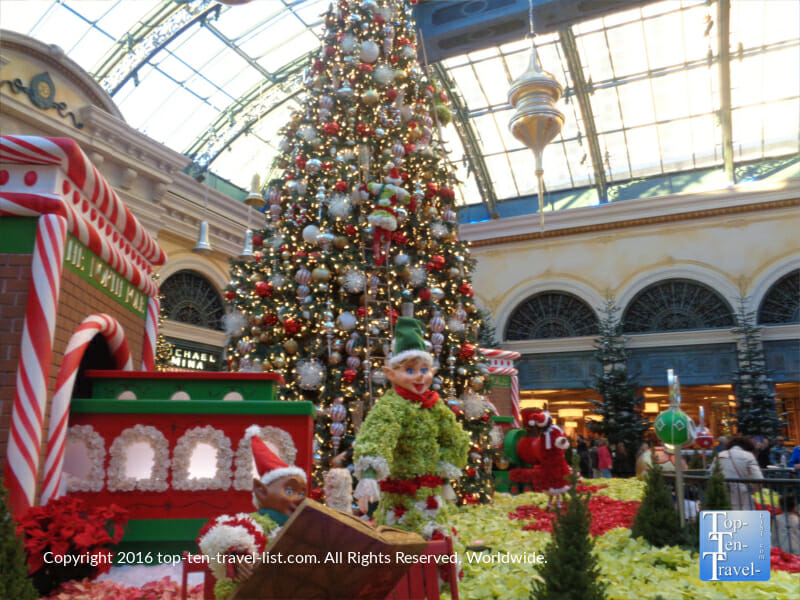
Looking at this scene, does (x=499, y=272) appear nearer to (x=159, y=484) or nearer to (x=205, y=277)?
(x=205, y=277)

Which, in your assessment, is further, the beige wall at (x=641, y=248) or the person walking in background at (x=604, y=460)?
the beige wall at (x=641, y=248)

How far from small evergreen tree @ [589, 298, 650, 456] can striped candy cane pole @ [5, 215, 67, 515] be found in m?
15.1

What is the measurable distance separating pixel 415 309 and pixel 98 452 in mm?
4475

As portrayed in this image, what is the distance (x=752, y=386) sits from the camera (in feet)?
51.9

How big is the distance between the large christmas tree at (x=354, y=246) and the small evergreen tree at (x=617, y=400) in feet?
30.8

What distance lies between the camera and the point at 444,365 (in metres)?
8.23

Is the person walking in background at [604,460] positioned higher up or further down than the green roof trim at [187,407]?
further down

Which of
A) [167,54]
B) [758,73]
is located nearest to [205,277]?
[167,54]

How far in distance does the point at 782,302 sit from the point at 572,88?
9278 millimetres

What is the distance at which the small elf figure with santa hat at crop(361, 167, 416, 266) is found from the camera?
7672 mm

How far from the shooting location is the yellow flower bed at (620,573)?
12.8 ft

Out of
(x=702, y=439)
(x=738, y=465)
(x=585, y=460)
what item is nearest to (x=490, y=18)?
(x=585, y=460)

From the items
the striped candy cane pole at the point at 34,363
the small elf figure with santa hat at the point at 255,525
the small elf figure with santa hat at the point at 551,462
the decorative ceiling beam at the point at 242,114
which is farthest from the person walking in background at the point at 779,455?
the decorative ceiling beam at the point at 242,114

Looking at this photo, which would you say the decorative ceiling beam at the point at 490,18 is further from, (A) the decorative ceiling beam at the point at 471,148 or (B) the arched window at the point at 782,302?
(B) the arched window at the point at 782,302
